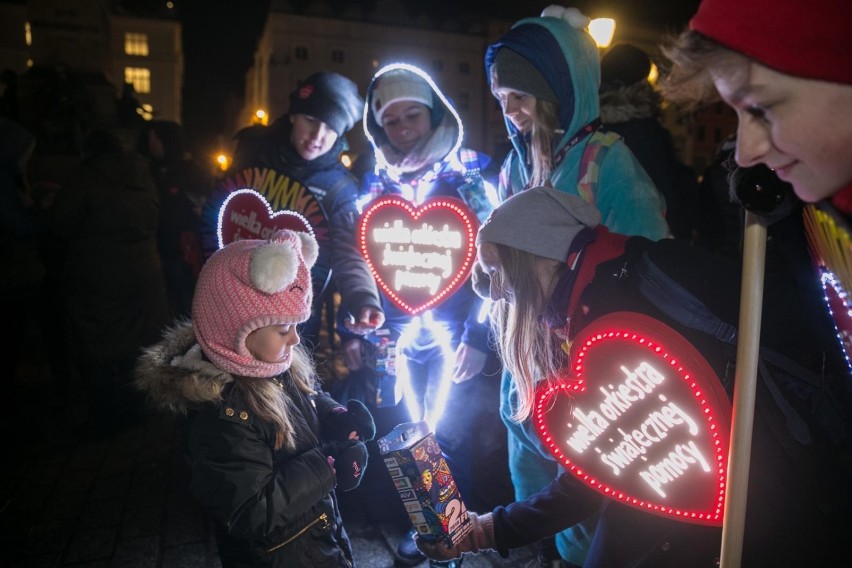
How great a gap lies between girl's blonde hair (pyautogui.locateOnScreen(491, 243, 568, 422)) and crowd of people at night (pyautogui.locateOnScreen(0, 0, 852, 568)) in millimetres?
11

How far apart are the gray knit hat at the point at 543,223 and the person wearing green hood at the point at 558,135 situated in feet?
1.58

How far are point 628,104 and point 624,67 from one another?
13.1 inches

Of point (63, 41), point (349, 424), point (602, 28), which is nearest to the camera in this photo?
point (349, 424)

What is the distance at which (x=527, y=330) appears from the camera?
6.41ft

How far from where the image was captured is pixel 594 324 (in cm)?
159

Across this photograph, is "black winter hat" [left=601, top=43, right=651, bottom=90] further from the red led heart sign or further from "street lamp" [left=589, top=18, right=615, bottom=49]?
"street lamp" [left=589, top=18, right=615, bottom=49]

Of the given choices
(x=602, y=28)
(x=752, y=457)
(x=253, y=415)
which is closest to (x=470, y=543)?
(x=253, y=415)

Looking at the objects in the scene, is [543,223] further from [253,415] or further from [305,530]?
[305,530]

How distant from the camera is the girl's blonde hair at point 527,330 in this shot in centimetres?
190

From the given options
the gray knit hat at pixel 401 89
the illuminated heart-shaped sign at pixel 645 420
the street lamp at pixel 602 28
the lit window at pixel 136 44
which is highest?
the lit window at pixel 136 44

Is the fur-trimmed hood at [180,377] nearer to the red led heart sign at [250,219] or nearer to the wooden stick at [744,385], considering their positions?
the red led heart sign at [250,219]

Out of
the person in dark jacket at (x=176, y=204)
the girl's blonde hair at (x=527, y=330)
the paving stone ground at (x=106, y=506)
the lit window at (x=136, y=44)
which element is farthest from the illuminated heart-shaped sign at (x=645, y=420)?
the lit window at (x=136, y=44)

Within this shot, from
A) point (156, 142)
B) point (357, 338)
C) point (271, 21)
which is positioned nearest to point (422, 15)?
point (271, 21)

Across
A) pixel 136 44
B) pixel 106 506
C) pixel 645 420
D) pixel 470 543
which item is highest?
pixel 136 44
